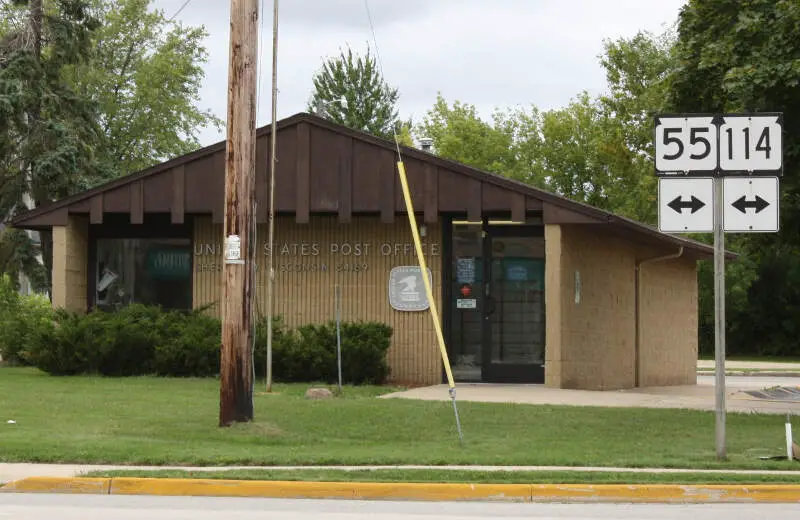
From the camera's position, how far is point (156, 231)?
A: 81.9 feet

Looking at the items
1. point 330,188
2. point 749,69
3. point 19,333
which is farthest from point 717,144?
point 19,333

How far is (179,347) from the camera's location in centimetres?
2266

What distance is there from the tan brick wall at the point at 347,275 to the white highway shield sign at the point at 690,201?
411 inches

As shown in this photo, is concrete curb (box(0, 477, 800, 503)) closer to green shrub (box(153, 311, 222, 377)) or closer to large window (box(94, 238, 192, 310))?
green shrub (box(153, 311, 222, 377))

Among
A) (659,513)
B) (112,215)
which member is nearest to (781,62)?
(659,513)

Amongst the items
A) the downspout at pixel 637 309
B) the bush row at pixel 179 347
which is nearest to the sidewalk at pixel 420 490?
the bush row at pixel 179 347

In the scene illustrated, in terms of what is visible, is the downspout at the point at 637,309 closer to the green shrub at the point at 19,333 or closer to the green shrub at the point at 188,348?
the green shrub at the point at 188,348

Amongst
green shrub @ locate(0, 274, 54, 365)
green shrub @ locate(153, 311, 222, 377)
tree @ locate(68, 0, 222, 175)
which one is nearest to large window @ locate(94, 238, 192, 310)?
green shrub @ locate(0, 274, 54, 365)

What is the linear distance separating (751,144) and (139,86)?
44.0 m

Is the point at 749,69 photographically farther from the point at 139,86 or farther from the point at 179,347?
the point at 139,86

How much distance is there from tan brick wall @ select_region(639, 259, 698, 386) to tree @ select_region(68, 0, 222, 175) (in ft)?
93.0

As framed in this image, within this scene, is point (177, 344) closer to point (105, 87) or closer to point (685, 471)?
point (685, 471)

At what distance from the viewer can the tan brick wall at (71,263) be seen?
2442 cm

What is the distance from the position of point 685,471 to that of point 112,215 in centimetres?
1529
